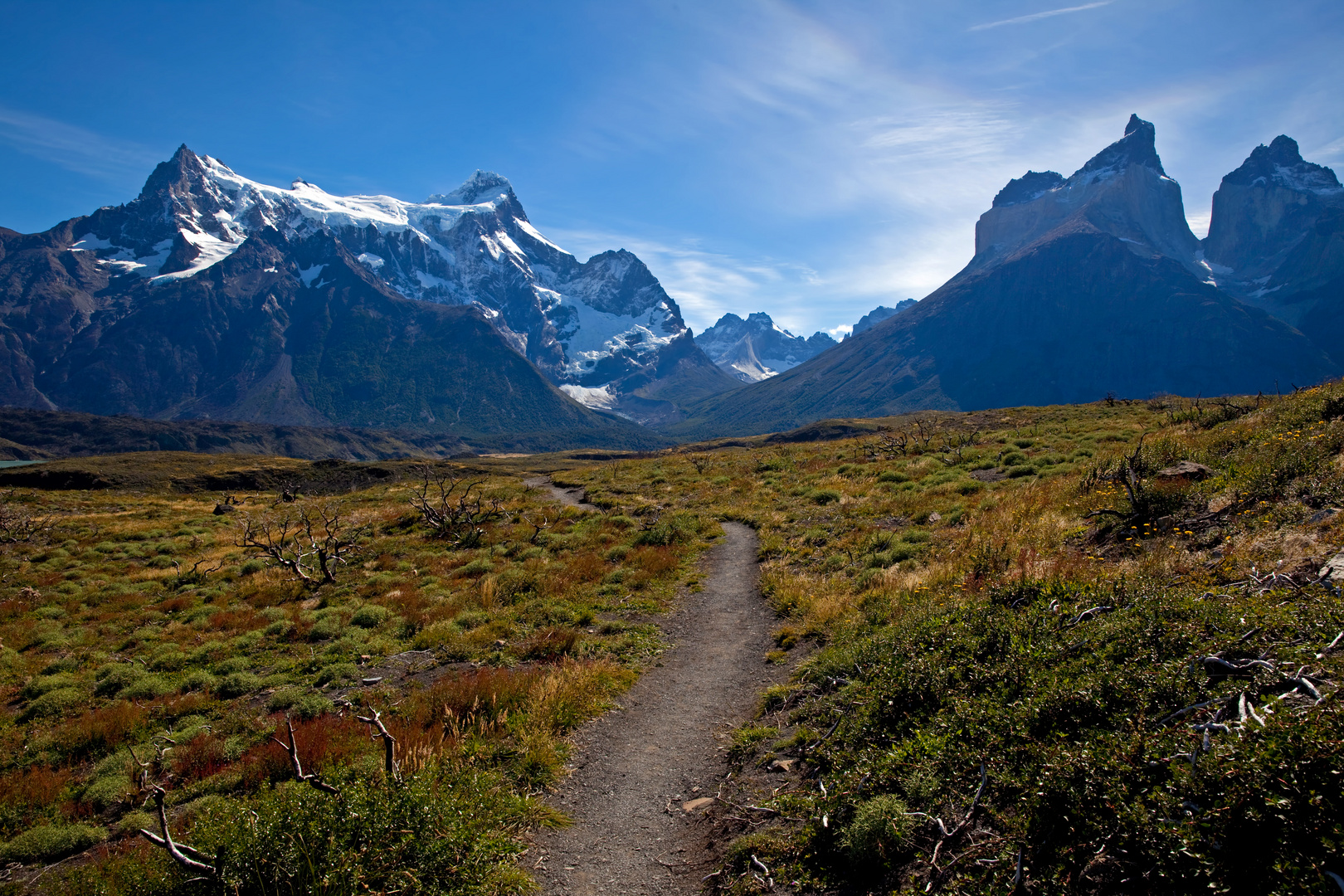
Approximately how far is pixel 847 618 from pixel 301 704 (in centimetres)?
1076

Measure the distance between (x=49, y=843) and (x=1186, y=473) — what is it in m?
20.6

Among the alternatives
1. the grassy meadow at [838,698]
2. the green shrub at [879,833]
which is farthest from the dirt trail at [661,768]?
the green shrub at [879,833]

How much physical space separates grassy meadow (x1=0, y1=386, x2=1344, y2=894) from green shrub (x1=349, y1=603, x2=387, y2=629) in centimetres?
14

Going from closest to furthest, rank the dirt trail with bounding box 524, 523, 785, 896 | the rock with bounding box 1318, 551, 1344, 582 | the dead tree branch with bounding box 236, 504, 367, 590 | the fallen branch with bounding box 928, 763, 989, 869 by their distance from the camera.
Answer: the fallen branch with bounding box 928, 763, 989, 869
the rock with bounding box 1318, 551, 1344, 582
the dirt trail with bounding box 524, 523, 785, 896
the dead tree branch with bounding box 236, 504, 367, 590

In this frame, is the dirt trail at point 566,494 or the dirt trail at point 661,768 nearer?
the dirt trail at point 661,768

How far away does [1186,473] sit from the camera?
1220 centimetres

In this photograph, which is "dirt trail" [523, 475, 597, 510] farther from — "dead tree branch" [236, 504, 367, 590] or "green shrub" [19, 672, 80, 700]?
"green shrub" [19, 672, 80, 700]

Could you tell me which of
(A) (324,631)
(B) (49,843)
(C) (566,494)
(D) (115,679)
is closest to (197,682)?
(D) (115,679)

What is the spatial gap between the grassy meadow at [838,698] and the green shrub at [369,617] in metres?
0.14

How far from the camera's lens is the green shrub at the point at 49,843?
739 centimetres

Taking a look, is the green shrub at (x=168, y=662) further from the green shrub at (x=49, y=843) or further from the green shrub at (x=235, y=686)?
the green shrub at (x=49, y=843)

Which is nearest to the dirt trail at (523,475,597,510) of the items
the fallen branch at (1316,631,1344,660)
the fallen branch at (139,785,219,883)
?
the fallen branch at (139,785,219,883)

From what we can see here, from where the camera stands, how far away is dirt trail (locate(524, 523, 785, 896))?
252 inches

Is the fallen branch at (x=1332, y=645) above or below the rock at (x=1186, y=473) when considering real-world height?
below
